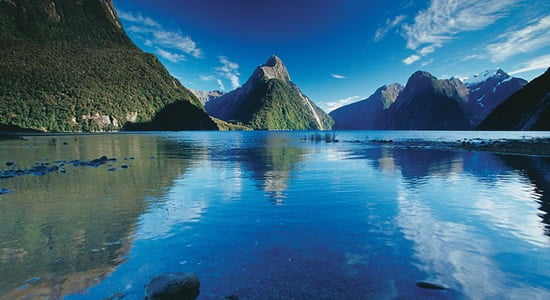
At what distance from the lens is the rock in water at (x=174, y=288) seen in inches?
243

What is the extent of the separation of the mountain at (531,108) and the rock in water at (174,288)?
22373 cm

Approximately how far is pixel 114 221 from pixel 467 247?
50.4 feet

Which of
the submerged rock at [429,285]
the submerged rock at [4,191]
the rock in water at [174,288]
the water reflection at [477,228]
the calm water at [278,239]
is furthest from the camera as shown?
the submerged rock at [4,191]

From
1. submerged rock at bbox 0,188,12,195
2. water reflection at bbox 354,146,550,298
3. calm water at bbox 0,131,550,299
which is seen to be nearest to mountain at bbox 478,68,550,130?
water reflection at bbox 354,146,550,298

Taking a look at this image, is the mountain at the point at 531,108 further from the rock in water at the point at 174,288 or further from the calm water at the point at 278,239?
the rock in water at the point at 174,288

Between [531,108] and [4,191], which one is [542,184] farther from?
[531,108]

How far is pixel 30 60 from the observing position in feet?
604

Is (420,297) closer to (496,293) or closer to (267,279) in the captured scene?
(496,293)

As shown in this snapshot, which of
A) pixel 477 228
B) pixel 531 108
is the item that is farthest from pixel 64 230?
pixel 531 108

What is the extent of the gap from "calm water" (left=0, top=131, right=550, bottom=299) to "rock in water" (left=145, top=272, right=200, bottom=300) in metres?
0.44

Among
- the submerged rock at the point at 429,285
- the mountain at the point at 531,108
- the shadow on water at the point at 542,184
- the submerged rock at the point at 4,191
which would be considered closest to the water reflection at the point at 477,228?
the shadow on water at the point at 542,184

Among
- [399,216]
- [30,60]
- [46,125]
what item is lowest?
[399,216]

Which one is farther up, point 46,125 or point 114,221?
point 46,125

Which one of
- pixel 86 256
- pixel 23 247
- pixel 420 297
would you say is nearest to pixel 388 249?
pixel 420 297
